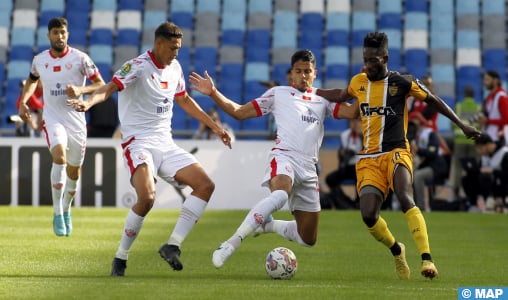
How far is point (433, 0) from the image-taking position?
88.5 ft

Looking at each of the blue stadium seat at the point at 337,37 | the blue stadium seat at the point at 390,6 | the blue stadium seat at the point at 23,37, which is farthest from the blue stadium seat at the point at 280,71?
the blue stadium seat at the point at 23,37

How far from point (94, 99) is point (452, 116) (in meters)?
2.84

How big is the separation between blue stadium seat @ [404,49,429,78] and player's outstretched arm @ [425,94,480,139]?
55.7ft

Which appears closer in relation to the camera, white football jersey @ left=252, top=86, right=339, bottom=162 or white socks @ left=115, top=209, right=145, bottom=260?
white socks @ left=115, top=209, right=145, bottom=260

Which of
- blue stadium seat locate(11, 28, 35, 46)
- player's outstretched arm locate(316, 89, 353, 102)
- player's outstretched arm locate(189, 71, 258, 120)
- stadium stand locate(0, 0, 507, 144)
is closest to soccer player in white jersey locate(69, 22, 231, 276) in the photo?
player's outstretched arm locate(189, 71, 258, 120)

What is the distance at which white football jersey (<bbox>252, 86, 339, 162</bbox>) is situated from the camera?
9.32 meters

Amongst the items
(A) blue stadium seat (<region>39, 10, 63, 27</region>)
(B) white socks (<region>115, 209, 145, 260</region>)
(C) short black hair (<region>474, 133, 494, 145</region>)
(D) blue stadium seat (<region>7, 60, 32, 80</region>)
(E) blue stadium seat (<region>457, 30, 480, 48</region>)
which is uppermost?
(A) blue stadium seat (<region>39, 10, 63, 27</region>)

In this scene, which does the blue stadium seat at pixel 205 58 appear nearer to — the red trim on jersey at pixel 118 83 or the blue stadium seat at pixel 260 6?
the blue stadium seat at pixel 260 6

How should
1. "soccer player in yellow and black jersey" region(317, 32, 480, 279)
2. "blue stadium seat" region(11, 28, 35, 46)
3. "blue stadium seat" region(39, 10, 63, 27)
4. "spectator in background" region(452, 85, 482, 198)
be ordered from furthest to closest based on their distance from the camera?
"blue stadium seat" region(39, 10, 63, 27)
"blue stadium seat" region(11, 28, 35, 46)
"spectator in background" region(452, 85, 482, 198)
"soccer player in yellow and black jersey" region(317, 32, 480, 279)

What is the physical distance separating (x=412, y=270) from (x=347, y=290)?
176 centimetres

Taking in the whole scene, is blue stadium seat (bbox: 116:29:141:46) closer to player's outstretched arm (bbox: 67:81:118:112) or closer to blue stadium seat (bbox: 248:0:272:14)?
blue stadium seat (bbox: 248:0:272:14)

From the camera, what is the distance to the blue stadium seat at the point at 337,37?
85.4ft

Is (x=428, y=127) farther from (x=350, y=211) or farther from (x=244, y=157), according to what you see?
(x=244, y=157)

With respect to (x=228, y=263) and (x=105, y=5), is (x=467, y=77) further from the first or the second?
(x=228, y=263)
